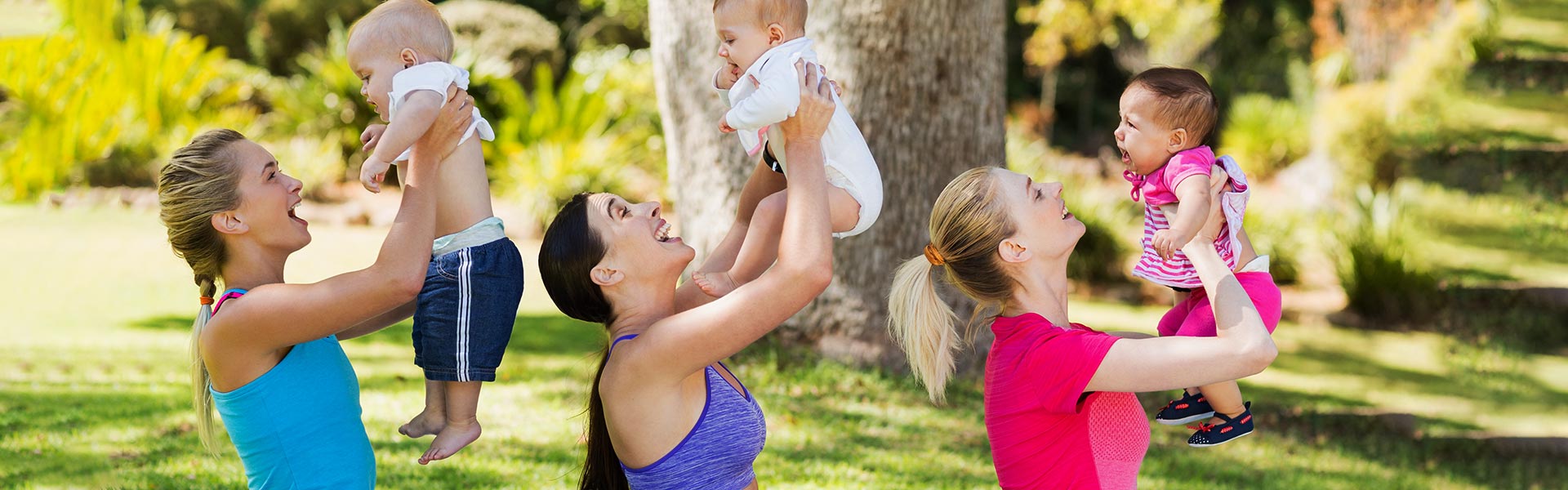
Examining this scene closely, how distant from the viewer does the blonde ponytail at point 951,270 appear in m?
2.62

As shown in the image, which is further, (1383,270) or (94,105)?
(94,105)

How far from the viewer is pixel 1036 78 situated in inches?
881

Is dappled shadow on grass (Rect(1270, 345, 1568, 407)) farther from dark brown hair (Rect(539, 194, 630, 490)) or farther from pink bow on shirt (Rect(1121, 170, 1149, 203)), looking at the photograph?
dark brown hair (Rect(539, 194, 630, 490))

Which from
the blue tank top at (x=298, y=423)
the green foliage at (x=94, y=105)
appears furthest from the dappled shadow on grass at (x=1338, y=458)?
the green foliage at (x=94, y=105)

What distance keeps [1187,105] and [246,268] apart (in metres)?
2.11

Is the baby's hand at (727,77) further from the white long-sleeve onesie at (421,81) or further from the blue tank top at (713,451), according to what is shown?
the blue tank top at (713,451)

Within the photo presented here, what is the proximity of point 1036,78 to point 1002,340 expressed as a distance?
66.9 ft

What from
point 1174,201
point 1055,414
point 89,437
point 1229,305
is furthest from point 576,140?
point 1229,305

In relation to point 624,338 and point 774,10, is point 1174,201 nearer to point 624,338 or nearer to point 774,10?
point 774,10

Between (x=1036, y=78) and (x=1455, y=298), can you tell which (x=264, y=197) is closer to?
(x=1455, y=298)

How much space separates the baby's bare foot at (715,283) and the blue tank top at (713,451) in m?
0.17

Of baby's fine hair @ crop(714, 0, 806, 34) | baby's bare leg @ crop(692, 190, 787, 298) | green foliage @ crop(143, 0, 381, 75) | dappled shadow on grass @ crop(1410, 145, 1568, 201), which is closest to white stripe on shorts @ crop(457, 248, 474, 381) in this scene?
baby's bare leg @ crop(692, 190, 787, 298)

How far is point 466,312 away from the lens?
290 centimetres

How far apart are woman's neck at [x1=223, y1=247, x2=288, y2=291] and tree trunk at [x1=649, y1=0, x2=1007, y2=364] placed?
151 inches
